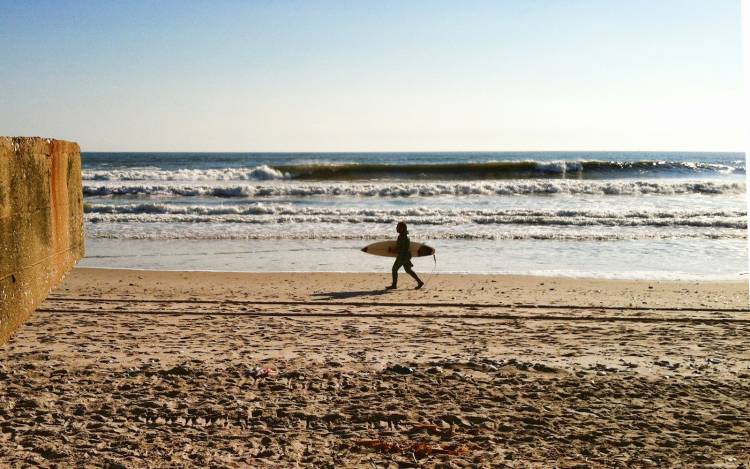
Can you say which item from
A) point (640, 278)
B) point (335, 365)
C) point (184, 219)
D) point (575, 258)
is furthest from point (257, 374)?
point (184, 219)

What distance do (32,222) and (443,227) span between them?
52.5ft

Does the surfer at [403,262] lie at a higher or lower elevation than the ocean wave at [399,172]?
lower

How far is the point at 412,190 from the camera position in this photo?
103 ft

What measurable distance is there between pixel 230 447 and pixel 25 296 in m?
1.81

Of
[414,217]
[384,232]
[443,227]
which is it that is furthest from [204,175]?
[384,232]

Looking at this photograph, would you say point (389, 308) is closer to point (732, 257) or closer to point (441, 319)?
point (441, 319)

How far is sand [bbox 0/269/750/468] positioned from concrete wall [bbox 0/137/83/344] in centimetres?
134

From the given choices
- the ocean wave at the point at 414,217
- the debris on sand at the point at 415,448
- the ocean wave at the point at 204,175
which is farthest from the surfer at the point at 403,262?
the ocean wave at the point at 204,175

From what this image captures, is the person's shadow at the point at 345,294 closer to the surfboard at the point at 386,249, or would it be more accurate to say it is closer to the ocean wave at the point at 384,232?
the surfboard at the point at 386,249

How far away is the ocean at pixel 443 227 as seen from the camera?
1351 cm

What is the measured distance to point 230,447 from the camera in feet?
15.0

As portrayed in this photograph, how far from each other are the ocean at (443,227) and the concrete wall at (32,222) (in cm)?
875

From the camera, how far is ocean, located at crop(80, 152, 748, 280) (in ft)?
44.3

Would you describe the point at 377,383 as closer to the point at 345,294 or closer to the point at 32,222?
the point at 32,222
